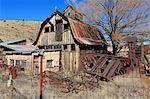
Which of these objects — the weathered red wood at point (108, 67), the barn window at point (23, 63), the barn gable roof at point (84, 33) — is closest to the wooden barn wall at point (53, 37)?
the barn gable roof at point (84, 33)

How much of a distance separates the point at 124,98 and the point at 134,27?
19508mm

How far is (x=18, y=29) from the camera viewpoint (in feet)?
200

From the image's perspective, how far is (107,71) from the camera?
61.5ft

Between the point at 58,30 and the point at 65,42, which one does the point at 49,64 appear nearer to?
the point at 65,42

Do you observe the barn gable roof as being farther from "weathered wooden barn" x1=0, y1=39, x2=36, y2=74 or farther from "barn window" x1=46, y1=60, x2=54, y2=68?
"weathered wooden barn" x1=0, y1=39, x2=36, y2=74

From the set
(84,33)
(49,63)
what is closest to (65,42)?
(84,33)

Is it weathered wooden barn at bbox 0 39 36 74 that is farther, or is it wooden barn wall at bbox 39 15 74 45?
weathered wooden barn at bbox 0 39 36 74

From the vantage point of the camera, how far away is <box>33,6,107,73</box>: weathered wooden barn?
26.0 m

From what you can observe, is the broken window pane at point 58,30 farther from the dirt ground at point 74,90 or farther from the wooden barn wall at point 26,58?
the dirt ground at point 74,90

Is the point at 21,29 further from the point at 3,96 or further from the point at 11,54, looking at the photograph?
the point at 3,96

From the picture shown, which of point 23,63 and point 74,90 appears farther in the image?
point 23,63

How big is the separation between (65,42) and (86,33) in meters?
2.95

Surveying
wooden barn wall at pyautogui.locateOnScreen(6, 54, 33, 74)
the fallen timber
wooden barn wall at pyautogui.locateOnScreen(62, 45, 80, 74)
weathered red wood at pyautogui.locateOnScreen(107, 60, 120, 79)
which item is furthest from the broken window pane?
weathered red wood at pyautogui.locateOnScreen(107, 60, 120, 79)

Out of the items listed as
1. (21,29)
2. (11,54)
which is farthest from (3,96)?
(21,29)
